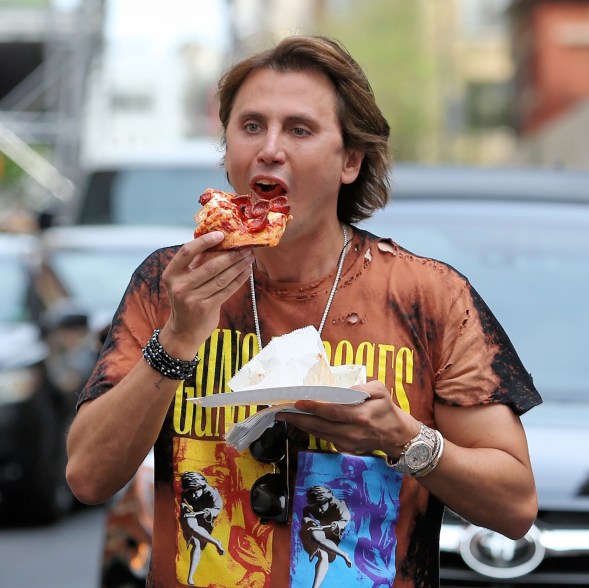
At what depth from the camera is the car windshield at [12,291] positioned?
9586 mm

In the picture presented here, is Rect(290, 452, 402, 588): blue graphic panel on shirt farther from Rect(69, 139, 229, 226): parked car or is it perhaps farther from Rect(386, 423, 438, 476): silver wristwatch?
Rect(69, 139, 229, 226): parked car

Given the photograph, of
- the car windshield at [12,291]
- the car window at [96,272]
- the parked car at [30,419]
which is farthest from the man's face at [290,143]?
the car window at [96,272]

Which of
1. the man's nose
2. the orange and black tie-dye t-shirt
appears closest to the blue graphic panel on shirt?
the orange and black tie-dye t-shirt

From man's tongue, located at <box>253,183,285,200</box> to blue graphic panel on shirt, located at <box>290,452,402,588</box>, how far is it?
0.53m

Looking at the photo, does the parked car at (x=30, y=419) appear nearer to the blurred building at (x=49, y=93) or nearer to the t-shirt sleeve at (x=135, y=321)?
the t-shirt sleeve at (x=135, y=321)

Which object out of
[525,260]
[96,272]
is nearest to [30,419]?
[96,272]

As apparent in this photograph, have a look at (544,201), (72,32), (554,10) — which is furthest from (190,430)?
(554,10)

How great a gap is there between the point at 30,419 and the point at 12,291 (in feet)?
3.58

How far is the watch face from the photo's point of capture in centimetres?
284

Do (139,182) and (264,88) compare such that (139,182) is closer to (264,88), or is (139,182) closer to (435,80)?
(264,88)

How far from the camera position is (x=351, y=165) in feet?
10.7

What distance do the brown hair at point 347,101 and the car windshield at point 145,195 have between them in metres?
9.29

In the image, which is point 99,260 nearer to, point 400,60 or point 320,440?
point 320,440

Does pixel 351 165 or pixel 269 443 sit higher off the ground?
pixel 351 165
